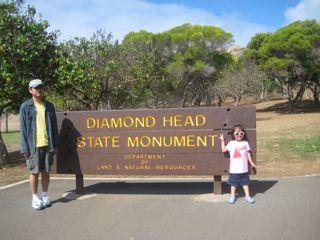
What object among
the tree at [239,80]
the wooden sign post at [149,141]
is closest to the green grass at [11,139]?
the tree at [239,80]

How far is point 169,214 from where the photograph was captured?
245 inches

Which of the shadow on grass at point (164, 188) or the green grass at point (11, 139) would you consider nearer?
the shadow on grass at point (164, 188)

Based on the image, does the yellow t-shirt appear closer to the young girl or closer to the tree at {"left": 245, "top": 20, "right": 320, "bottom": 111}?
the young girl

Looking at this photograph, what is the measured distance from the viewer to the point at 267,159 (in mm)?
11281

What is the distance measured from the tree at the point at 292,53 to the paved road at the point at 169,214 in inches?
1190

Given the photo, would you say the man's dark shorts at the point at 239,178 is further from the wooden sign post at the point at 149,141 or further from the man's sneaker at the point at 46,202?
the man's sneaker at the point at 46,202

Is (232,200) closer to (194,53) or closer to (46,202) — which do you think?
(46,202)

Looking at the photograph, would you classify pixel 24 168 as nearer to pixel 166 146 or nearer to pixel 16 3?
pixel 16 3

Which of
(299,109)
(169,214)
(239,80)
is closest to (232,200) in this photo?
(169,214)

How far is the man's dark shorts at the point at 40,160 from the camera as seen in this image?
672cm

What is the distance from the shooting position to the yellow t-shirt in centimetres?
672

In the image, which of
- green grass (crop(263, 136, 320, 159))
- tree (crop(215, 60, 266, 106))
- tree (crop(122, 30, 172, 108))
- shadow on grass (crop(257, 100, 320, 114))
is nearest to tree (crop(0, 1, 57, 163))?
green grass (crop(263, 136, 320, 159))

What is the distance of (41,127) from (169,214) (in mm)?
2105

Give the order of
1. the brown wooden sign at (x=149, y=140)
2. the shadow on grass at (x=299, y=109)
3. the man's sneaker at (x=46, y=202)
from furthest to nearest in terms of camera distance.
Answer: the shadow on grass at (x=299, y=109)
the brown wooden sign at (x=149, y=140)
the man's sneaker at (x=46, y=202)
